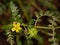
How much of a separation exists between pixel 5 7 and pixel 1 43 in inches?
18.4

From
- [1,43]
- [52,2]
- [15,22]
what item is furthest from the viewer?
[52,2]

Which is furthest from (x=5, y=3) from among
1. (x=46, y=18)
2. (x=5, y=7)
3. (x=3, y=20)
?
(x=46, y=18)

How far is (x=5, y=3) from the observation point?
218 cm

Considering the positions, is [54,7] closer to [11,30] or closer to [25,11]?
[25,11]

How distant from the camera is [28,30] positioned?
159 cm

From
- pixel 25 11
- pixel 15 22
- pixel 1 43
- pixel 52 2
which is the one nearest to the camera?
pixel 15 22

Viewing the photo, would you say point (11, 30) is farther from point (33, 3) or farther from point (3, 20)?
point (33, 3)

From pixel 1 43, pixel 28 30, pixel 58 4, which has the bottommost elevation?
pixel 1 43

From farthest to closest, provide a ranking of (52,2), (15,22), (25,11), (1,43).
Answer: (52,2) → (25,11) → (1,43) → (15,22)

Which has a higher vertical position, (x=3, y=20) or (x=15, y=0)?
(x=15, y=0)

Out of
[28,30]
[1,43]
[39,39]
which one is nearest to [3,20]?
[1,43]

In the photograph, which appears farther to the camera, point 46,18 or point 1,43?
point 46,18

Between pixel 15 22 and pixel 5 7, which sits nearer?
pixel 15 22

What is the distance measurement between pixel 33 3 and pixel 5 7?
339mm
